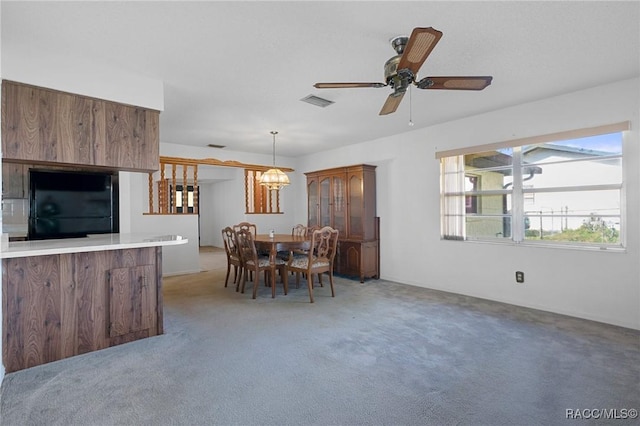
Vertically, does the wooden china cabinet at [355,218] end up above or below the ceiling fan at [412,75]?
below

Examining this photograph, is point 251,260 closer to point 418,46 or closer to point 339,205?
point 339,205

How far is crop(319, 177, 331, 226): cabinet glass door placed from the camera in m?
5.88

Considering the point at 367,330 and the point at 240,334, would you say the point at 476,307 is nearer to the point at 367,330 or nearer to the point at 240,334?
the point at 367,330

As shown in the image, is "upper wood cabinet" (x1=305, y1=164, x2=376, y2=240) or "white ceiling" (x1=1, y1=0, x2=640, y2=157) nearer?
"white ceiling" (x1=1, y1=0, x2=640, y2=157)

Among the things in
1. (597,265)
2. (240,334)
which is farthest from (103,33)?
(597,265)

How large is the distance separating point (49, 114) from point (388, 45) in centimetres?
273

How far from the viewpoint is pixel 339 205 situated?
5.66 meters

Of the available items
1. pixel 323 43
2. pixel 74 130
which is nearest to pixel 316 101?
pixel 323 43

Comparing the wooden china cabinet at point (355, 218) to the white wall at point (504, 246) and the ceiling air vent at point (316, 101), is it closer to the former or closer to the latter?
the white wall at point (504, 246)

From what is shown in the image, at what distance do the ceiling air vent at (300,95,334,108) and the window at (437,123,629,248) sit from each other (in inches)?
73.5

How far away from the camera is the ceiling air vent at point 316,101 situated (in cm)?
348

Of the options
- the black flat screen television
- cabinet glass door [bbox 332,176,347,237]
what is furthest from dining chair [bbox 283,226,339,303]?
the black flat screen television

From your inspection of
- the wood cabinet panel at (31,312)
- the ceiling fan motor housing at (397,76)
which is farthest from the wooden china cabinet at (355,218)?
the wood cabinet panel at (31,312)

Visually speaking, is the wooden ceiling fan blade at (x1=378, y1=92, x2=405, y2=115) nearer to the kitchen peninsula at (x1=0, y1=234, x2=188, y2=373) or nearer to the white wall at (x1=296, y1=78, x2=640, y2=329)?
the white wall at (x1=296, y1=78, x2=640, y2=329)
